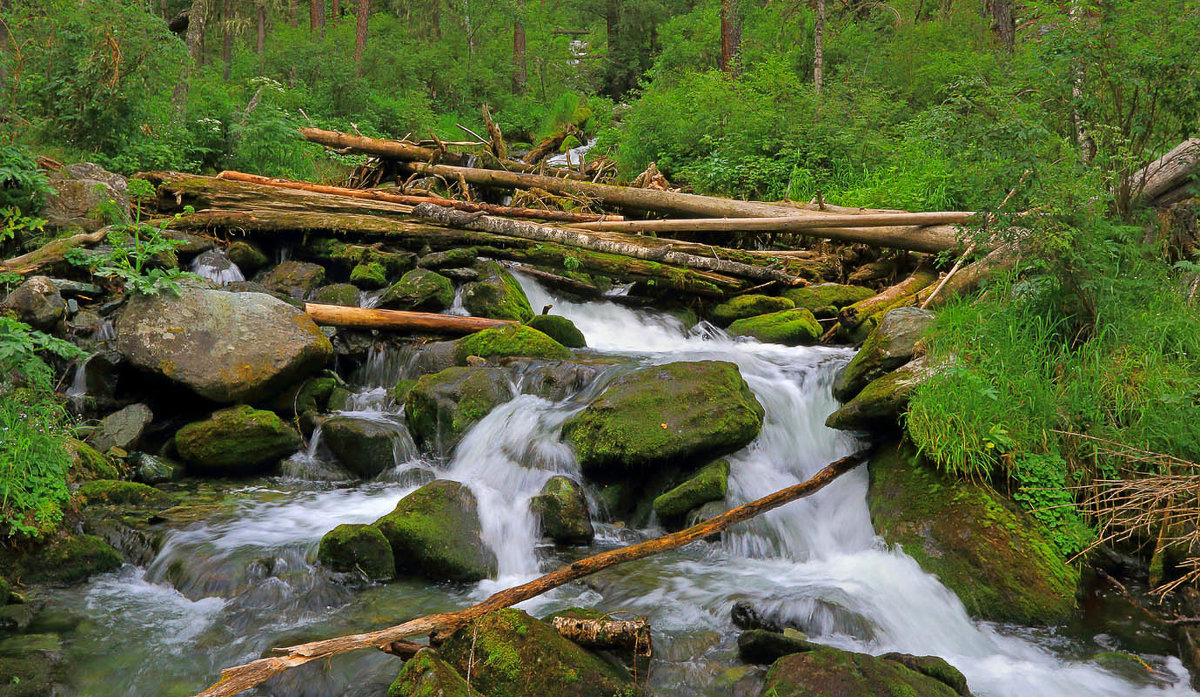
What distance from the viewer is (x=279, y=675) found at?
152 inches

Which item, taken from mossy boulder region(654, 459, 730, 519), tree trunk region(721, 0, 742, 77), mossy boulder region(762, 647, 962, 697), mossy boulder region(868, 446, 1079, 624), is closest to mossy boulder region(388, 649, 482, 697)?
mossy boulder region(762, 647, 962, 697)

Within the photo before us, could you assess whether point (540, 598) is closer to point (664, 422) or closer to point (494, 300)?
point (664, 422)

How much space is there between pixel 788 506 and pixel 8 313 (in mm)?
6498

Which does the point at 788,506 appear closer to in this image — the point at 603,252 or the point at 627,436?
the point at 627,436

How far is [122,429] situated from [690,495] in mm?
5020

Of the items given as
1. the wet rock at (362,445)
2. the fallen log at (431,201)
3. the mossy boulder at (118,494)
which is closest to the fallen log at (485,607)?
the mossy boulder at (118,494)

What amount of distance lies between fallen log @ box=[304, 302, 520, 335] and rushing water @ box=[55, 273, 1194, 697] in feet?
6.10

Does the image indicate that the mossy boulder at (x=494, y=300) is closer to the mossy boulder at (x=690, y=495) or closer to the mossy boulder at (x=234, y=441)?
the mossy boulder at (x=234, y=441)

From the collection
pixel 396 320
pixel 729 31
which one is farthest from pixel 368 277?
pixel 729 31

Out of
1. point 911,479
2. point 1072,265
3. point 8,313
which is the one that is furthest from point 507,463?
point 1072,265

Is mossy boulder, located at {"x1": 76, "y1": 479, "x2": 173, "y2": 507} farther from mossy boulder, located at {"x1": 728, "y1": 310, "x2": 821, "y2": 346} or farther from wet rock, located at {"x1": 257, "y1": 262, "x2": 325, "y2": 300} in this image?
mossy boulder, located at {"x1": 728, "y1": 310, "x2": 821, "y2": 346}

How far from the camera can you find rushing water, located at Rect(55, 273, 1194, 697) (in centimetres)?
404

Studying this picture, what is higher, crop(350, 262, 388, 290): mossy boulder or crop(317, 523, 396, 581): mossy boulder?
crop(350, 262, 388, 290): mossy boulder

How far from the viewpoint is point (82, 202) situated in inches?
327
